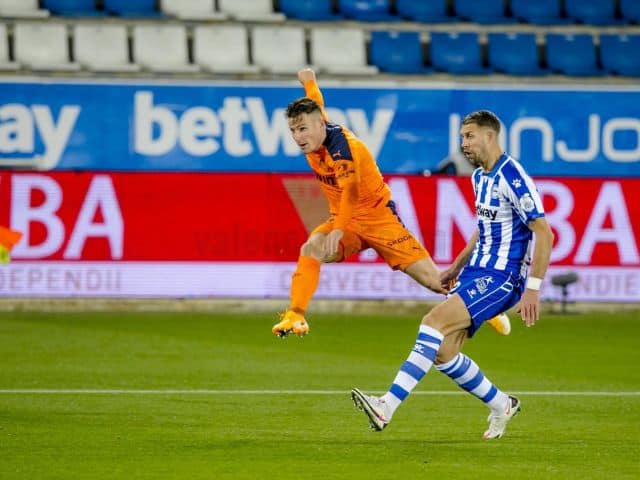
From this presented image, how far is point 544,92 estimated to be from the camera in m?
20.5

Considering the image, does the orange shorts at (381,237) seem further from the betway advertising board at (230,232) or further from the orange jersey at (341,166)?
the betway advertising board at (230,232)

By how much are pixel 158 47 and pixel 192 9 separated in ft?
3.32

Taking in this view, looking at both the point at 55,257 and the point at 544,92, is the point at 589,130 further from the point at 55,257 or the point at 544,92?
the point at 55,257

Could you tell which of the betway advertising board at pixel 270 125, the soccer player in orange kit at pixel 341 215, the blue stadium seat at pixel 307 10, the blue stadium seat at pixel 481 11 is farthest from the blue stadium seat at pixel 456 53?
the soccer player in orange kit at pixel 341 215

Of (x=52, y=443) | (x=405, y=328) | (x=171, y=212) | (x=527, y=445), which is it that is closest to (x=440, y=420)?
(x=527, y=445)

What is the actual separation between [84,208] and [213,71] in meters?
3.79

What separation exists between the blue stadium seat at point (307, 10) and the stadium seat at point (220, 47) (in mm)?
1070

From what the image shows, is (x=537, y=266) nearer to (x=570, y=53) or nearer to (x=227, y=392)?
(x=227, y=392)

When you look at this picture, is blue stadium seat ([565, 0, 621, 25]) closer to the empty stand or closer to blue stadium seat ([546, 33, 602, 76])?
blue stadium seat ([546, 33, 602, 76])

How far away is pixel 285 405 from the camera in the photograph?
10016 millimetres

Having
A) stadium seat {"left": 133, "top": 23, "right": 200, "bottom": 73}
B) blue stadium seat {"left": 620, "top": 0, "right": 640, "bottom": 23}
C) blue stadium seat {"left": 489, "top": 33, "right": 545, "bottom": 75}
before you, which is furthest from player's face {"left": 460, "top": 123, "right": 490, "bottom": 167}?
blue stadium seat {"left": 620, "top": 0, "right": 640, "bottom": 23}

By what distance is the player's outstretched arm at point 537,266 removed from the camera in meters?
7.83

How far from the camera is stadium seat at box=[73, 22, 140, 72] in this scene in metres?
20.2

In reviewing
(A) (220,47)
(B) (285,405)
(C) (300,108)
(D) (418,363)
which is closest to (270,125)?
(A) (220,47)
